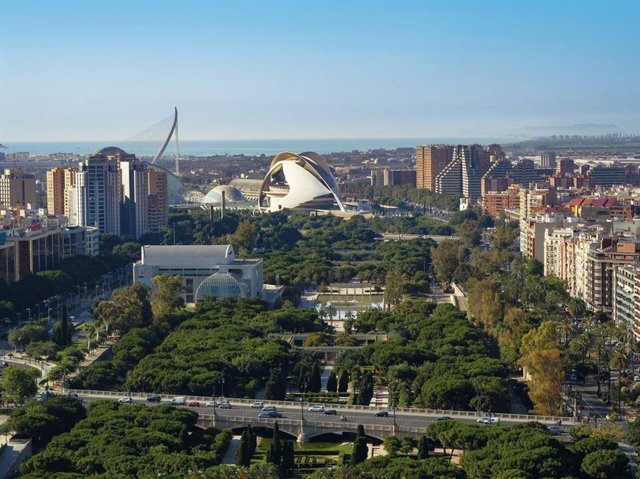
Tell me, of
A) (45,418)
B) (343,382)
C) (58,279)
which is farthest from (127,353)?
(58,279)

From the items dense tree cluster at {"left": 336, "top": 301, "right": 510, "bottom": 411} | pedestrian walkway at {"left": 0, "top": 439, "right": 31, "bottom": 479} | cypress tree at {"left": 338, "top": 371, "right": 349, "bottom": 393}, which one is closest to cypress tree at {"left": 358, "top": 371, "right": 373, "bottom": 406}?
dense tree cluster at {"left": 336, "top": 301, "right": 510, "bottom": 411}

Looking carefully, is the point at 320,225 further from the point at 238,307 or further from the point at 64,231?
the point at 238,307

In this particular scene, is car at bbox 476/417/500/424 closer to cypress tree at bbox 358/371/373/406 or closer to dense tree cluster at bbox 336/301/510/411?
dense tree cluster at bbox 336/301/510/411

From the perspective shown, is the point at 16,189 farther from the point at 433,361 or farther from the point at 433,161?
the point at 433,361

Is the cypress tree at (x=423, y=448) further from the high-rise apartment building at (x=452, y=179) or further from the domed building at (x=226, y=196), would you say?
the high-rise apartment building at (x=452, y=179)

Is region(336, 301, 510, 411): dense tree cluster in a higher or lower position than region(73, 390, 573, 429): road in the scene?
higher

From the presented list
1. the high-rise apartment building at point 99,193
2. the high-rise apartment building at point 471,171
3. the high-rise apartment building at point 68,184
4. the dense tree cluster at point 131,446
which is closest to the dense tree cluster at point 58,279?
the high-rise apartment building at point 99,193
